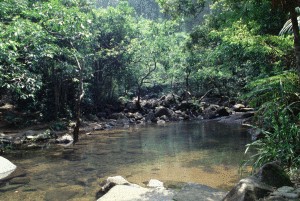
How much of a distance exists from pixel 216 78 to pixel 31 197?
24.8 m

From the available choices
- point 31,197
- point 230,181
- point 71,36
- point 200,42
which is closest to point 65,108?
point 71,36

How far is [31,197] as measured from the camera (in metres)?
7.12

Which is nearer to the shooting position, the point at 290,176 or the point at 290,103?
the point at 290,176

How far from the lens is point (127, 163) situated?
10305 mm

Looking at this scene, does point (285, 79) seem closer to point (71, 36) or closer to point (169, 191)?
point (169, 191)

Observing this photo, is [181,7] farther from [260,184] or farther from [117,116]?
[117,116]

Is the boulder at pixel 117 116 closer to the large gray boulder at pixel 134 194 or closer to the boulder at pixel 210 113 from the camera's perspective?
the boulder at pixel 210 113

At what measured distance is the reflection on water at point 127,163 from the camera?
25.2 ft

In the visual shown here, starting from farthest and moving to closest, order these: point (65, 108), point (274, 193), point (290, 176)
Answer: point (65, 108)
point (290, 176)
point (274, 193)

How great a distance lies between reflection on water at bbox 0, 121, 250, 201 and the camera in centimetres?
770

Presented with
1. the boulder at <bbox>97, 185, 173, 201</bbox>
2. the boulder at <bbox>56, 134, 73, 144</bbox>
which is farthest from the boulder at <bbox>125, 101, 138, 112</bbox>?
the boulder at <bbox>97, 185, 173, 201</bbox>

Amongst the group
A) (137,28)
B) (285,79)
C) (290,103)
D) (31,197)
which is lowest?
(31,197)

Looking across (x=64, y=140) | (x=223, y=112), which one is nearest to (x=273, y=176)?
(x=64, y=140)

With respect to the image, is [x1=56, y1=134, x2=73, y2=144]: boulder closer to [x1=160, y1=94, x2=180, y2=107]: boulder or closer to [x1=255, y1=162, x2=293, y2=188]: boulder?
[x1=255, y1=162, x2=293, y2=188]: boulder
